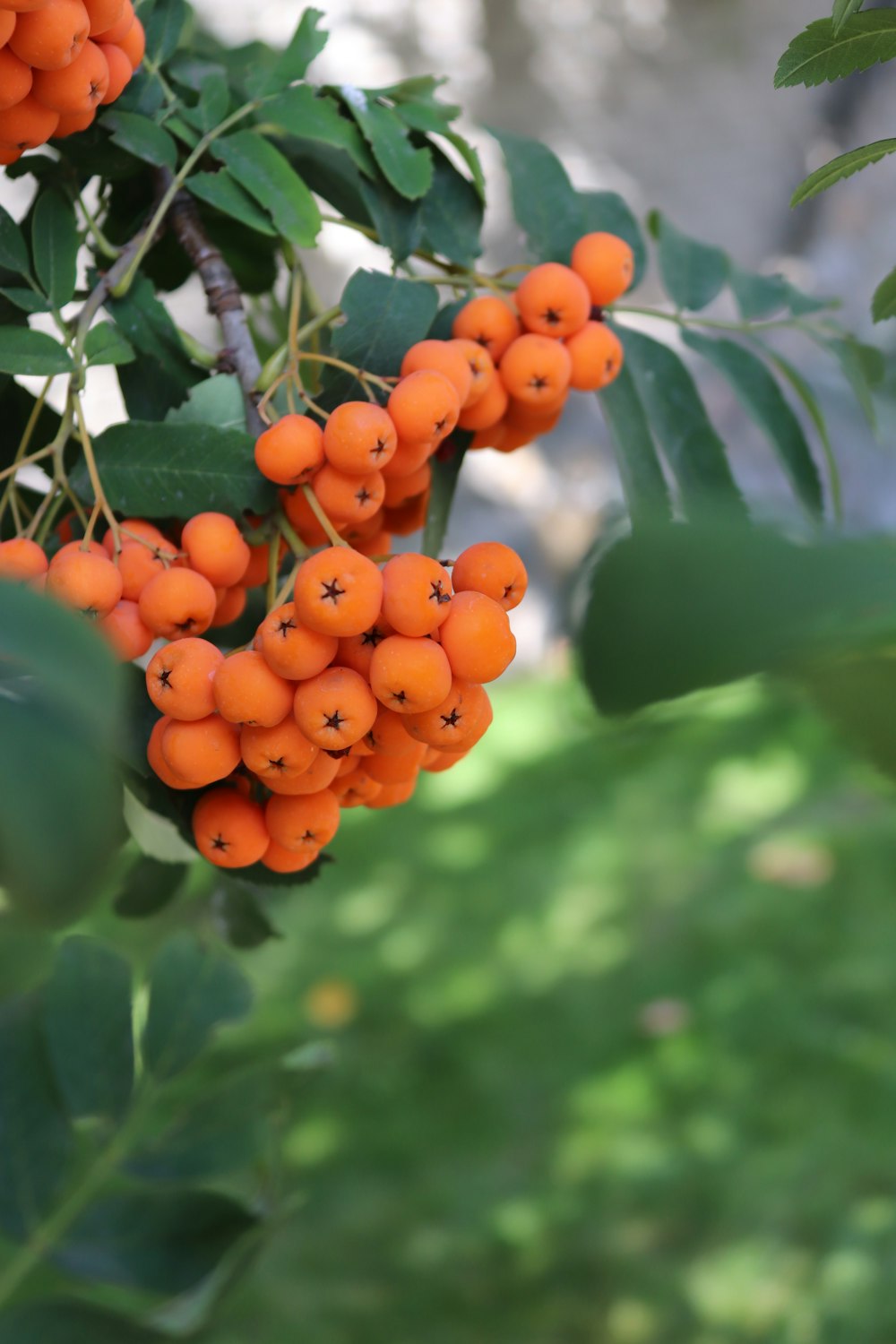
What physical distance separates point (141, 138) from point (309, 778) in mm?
268

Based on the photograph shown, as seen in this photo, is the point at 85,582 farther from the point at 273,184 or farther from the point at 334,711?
the point at 273,184

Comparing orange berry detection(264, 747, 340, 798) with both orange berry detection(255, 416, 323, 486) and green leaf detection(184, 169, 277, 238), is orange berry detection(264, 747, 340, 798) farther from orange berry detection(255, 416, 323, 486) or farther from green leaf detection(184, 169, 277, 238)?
green leaf detection(184, 169, 277, 238)

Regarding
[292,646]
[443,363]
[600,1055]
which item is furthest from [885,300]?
[600,1055]

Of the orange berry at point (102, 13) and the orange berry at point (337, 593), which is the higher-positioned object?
the orange berry at point (102, 13)

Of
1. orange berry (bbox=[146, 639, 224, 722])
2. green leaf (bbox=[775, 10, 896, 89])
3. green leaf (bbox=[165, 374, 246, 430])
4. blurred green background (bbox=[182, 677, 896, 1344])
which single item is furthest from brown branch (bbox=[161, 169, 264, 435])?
blurred green background (bbox=[182, 677, 896, 1344])

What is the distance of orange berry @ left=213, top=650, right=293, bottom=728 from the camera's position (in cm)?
37

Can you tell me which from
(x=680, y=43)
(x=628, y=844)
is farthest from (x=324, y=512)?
(x=680, y=43)

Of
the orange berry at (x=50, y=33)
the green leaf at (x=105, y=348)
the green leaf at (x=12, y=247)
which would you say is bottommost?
the green leaf at (x=105, y=348)

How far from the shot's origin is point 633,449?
537 millimetres

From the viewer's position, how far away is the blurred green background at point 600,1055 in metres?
1.34

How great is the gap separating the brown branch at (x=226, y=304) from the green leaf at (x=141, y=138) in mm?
24

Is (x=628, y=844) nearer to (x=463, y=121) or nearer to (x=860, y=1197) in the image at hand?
(x=860, y=1197)

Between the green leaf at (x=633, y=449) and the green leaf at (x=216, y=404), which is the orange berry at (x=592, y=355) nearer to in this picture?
the green leaf at (x=633, y=449)

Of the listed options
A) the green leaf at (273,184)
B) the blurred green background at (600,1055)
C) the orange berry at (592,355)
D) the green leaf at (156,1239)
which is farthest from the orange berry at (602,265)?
the blurred green background at (600,1055)
